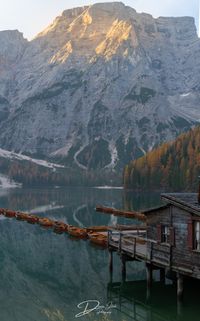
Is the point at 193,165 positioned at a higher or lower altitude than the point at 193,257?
higher

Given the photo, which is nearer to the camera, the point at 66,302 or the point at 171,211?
the point at 171,211

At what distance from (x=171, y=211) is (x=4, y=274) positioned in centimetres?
2300

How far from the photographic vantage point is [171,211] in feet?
112

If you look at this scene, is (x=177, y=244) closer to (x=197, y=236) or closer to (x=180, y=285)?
(x=197, y=236)

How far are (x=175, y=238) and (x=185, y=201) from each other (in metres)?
2.89

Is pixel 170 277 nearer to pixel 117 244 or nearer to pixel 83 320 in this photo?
pixel 117 244

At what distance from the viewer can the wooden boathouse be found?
31.2 metres

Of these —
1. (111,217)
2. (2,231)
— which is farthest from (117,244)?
(111,217)

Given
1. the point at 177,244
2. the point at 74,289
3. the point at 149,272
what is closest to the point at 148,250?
the point at 149,272
